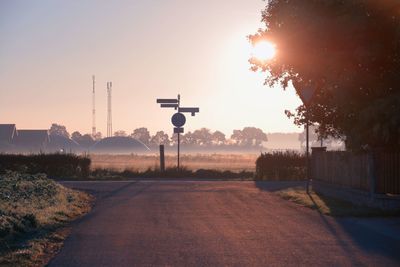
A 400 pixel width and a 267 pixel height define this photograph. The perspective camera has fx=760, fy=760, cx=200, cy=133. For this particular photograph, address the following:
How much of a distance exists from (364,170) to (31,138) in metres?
119

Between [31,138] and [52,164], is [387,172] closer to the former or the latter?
[52,164]

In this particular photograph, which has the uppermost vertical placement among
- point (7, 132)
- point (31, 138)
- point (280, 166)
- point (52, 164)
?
point (7, 132)

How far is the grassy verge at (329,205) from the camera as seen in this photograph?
2022 centimetres

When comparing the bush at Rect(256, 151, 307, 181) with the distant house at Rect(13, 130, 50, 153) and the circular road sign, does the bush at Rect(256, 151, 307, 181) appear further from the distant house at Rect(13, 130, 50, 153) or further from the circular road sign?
the distant house at Rect(13, 130, 50, 153)

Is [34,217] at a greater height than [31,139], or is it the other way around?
[31,139]

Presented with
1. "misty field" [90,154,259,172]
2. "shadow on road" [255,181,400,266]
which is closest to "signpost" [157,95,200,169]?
"misty field" [90,154,259,172]

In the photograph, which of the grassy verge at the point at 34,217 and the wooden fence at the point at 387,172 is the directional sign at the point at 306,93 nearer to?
the wooden fence at the point at 387,172

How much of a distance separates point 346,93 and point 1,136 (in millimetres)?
114633

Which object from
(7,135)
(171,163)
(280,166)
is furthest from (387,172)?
(7,135)

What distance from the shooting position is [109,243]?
14.7 meters

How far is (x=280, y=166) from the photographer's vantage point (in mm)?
40344

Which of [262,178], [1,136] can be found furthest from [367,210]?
[1,136]

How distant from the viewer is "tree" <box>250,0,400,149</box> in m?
18.3

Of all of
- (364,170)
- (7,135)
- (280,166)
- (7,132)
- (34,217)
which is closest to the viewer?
(34,217)
